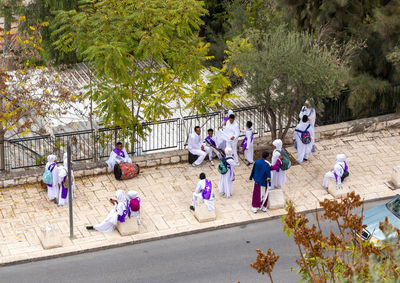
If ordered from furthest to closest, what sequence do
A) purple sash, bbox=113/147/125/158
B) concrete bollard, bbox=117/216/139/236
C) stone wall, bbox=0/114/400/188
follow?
purple sash, bbox=113/147/125/158
stone wall, bbox=0/114/400/188
concrete bollard, bbox=117/216/139/236

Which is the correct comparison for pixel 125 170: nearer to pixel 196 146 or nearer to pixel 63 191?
pixel 63 191

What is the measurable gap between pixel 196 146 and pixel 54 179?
420 cm

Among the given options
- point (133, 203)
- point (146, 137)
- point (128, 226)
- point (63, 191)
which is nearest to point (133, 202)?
point (133, 203)

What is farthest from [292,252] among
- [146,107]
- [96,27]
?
[96,27]

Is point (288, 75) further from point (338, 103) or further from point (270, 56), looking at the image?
point (338, 103)

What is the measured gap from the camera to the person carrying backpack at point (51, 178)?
1931 cm

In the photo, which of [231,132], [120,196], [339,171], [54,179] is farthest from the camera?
[231,132]

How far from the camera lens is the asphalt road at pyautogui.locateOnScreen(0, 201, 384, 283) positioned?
54.8 feet

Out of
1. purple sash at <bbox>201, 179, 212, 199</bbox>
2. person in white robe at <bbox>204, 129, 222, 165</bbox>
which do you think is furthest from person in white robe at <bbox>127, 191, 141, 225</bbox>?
person in white robe at <bbox>204, 129, 222, 165</bbox>

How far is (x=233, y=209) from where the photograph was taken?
1966 cm

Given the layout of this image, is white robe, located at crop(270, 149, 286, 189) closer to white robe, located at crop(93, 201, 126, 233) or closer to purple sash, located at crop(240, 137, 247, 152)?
purple sash, located at crop(240, 137, 247, 152)

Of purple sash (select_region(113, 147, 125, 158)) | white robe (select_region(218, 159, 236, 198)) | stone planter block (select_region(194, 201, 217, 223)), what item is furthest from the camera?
purple sash (select_region(113, 147, 125, 158))

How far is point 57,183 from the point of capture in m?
19.5

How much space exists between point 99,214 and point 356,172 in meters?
7.24
